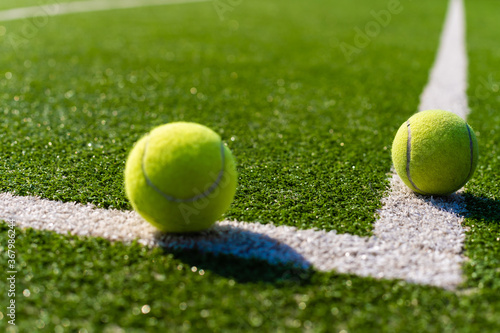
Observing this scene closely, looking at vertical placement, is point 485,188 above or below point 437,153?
below

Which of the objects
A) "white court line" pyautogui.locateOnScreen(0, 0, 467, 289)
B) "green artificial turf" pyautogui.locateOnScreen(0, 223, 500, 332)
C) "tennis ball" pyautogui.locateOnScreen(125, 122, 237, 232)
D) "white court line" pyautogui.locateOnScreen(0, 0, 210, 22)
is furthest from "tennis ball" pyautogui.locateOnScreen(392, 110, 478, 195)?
"white court line" pyautogui.locateOnScreen(0, 0, 210, 22)

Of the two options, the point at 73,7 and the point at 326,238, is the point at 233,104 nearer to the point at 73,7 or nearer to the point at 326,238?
the point at 326,238

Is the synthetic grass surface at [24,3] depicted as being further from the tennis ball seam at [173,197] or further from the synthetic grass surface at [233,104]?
the tennis ball seam at [173,197]

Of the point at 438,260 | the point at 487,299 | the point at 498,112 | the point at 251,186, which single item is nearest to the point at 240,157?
the point at 251,186

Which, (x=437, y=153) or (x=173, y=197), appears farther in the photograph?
(x=437, y=153)

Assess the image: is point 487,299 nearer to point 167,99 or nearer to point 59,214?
point 59,214

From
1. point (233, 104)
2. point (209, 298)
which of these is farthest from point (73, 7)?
point (209, 298)
